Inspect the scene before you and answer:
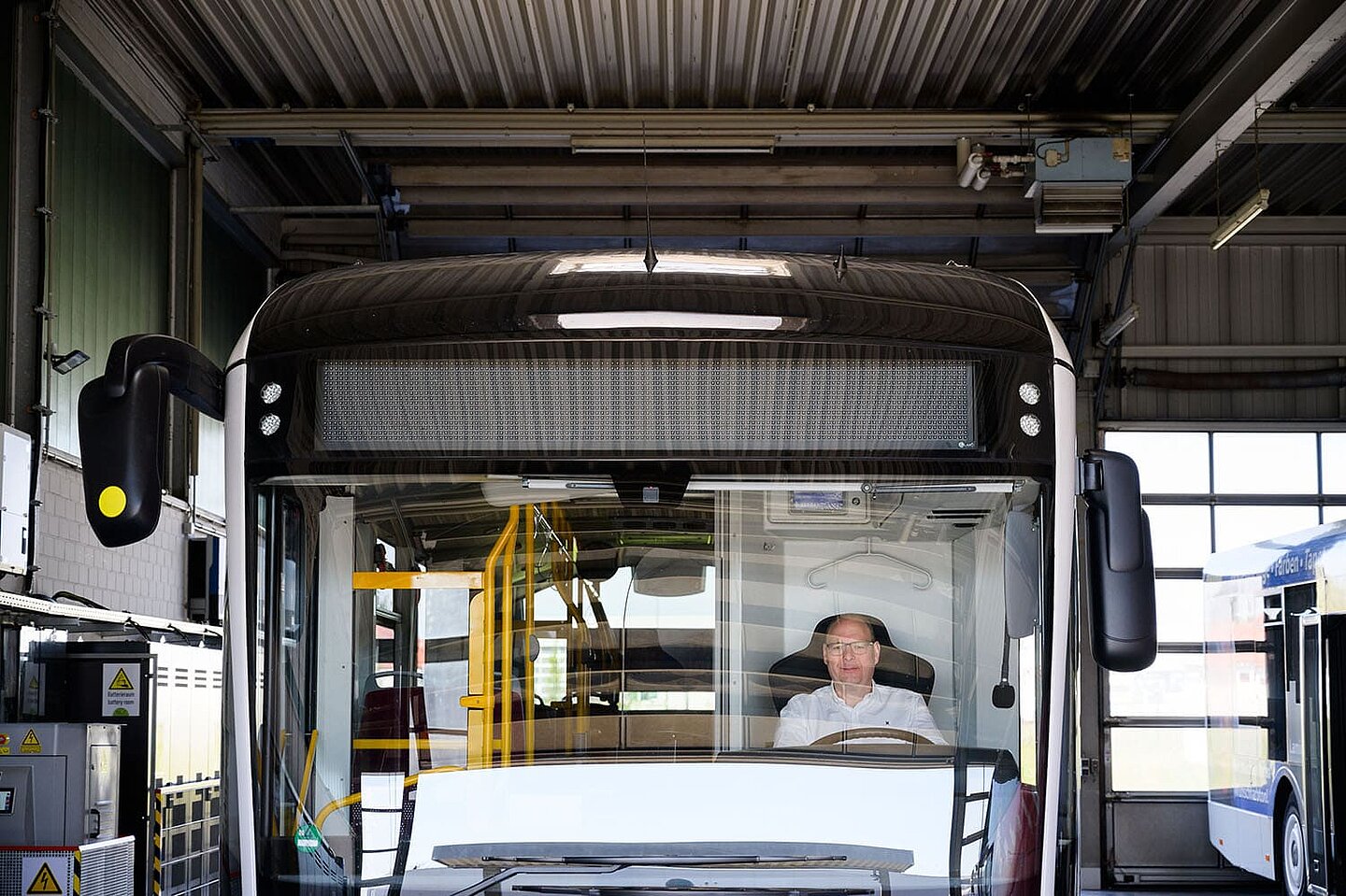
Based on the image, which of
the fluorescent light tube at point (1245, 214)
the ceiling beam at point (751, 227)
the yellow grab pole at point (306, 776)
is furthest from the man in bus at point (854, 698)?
the ceiling beam at point (751, 227)

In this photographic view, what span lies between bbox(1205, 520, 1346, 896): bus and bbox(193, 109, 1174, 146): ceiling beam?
3446mm

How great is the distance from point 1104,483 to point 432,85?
6906 mm

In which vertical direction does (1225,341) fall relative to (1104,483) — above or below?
above

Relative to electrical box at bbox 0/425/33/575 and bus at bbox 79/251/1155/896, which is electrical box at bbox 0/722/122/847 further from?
bus at bbox 79/251/1155/896

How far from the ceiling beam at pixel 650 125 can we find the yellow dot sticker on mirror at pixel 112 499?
21.6 feet

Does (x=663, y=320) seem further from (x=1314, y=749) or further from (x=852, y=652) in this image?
(x=1314, y=749)

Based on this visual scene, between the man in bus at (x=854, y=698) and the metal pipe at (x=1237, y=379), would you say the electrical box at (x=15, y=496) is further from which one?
the metal pipe at (x=1237, y=379)

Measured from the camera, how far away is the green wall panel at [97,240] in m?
7.96

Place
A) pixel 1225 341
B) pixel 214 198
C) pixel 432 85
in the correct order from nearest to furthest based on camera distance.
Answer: pixel 432 85
pixel 214 198
pixel 1225 341

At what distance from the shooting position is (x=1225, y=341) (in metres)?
13.2

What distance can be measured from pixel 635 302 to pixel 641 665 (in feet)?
2.71

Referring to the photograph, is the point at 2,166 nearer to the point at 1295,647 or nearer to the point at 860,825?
the point at 860,825

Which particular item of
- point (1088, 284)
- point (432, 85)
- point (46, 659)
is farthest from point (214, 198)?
point (1088, 284)

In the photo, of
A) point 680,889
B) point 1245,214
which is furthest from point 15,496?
point 1245,214
